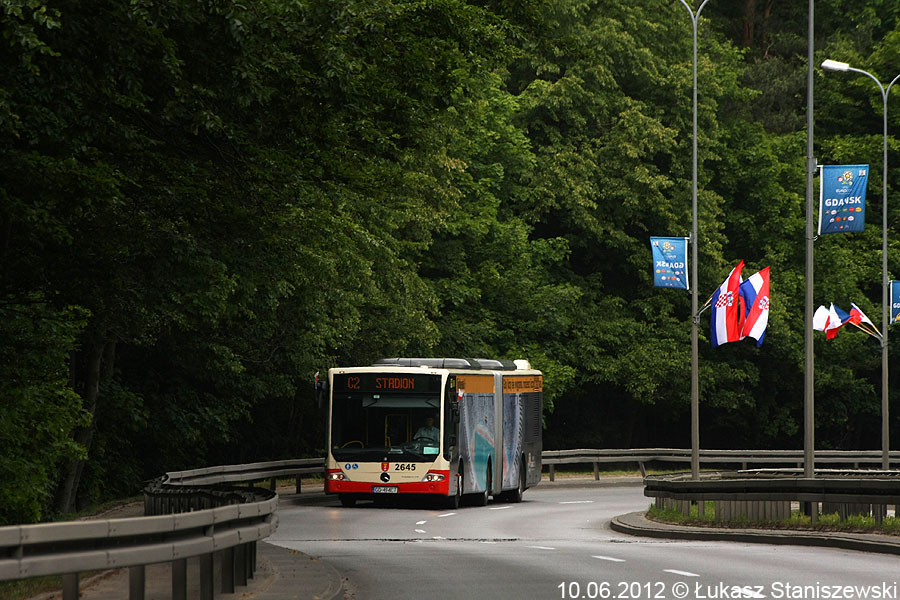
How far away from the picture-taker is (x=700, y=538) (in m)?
22.9

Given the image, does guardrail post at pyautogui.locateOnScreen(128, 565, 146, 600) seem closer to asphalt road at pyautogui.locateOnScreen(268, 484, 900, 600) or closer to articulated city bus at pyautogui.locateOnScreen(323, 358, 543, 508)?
asphalt road at pyautogui.locateOnScreen(268, 484, 900, 600)

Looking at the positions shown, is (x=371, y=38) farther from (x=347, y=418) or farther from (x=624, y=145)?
(x=624, y=145)

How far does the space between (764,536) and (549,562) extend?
16.7 feet

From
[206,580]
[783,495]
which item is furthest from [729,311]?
[206,580]

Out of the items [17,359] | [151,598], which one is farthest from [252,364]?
[151,598]

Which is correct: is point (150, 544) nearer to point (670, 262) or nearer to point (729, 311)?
point (729, 311)

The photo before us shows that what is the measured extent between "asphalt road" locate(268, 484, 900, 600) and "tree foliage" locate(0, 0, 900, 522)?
4.40m

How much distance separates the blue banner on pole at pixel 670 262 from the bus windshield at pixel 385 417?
8.07 metres

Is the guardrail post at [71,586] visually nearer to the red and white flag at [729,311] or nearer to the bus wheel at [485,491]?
the bus wheel at [485,491]

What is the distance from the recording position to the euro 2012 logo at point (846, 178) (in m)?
30.0

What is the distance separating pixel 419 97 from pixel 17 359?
7.89 meters

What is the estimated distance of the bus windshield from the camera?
3034 centimetres

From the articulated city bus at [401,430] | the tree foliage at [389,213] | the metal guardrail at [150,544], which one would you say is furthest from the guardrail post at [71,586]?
the articulated city bus at [401,430]

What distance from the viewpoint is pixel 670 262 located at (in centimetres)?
3628
